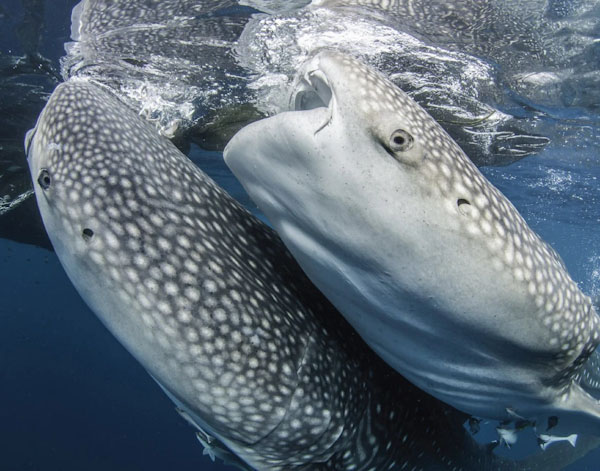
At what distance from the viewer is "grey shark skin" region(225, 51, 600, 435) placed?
1.89m

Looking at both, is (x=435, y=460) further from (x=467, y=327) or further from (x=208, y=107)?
(x=208, y=107)

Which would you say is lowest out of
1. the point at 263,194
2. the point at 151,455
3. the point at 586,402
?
the point at 151,455

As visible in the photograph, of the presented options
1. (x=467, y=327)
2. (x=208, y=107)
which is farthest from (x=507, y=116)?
(x=467, y=327)

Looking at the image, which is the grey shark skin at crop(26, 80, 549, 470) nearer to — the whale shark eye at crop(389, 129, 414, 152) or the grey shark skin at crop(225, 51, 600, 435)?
the grey shark skin at crop(225, 51, 600, 435)

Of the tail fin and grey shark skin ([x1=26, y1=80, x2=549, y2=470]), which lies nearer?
grey shark skin ([x1=26, y1=80, x2=549, y2=470])

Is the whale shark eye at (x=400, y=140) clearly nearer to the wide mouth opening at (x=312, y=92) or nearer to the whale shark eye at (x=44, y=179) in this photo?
the wide mouth opening at (x=312, y=92)

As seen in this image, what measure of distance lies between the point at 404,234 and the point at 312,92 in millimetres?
1018

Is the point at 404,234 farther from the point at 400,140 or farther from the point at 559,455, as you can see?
the point at 559,455

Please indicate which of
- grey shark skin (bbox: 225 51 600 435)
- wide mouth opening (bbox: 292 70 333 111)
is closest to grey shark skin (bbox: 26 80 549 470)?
grey shark skin (bbox: 225 51 600 435)

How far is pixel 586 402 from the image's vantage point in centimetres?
332

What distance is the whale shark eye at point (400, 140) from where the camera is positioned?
6.19 ft

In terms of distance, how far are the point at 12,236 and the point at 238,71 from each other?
1586 cm

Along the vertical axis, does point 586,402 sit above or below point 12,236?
above

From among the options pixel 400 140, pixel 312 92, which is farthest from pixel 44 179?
pixel 400 140
